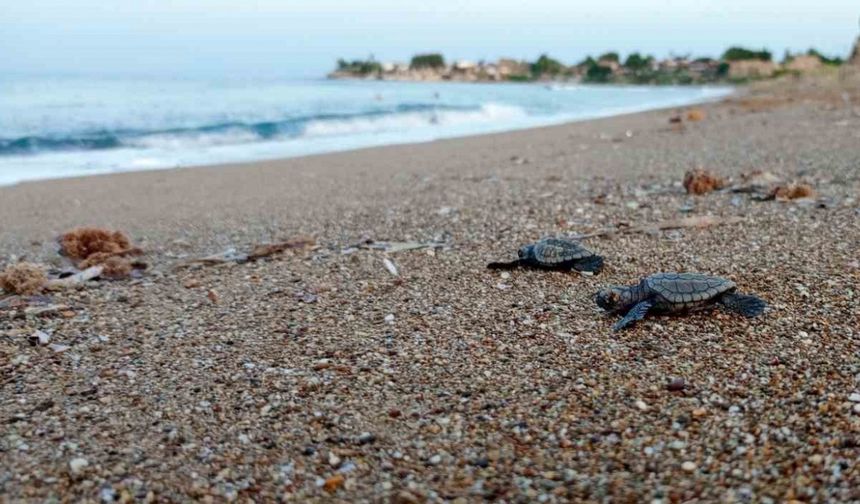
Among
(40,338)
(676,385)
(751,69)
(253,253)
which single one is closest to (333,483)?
(676,385)

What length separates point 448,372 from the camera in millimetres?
3305

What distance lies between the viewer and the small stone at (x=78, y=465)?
252 cm

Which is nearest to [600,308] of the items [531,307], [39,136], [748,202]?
[531,307]

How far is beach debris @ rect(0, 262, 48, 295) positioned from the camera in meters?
4.76

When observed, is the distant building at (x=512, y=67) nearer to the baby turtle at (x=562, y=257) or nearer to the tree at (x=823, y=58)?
the tree at (x=823, y=58)

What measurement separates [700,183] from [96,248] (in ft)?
19.7

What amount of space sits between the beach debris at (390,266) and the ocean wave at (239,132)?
14216 mm

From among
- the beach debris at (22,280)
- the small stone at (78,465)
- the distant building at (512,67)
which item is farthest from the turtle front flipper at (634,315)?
the distant building at (512,67)

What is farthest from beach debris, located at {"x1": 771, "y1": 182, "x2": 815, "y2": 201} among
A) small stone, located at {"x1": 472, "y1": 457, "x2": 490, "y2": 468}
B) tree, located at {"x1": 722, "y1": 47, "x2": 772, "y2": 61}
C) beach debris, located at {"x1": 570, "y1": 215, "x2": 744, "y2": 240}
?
tree, located at {"x1": 722, "y1": 47, "x2": 772, "y2": 61}

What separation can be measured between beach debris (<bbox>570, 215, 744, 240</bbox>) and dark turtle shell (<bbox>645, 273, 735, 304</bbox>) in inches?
76.3

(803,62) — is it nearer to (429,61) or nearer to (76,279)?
(429,61)

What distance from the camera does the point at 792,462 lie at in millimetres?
2393

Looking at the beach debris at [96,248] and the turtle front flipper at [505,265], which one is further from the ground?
the beach debris at [96,248]

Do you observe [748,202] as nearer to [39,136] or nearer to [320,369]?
[320,369]
